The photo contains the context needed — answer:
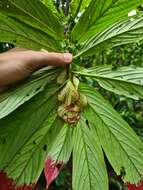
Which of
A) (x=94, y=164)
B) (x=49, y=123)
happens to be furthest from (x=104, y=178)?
(x=49, y=123)

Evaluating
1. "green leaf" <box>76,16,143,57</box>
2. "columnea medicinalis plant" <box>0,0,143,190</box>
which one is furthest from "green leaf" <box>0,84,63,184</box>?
"green leaf" <box>76,16,143,57</box>

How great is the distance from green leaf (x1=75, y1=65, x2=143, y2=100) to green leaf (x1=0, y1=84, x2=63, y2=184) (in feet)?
0.31

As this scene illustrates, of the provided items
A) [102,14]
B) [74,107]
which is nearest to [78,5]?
[102,14]

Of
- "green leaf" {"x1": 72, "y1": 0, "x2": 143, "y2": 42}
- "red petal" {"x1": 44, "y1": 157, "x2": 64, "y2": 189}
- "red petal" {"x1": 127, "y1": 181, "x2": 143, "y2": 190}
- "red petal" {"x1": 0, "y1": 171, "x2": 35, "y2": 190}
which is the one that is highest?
"green leaf" {"x1": 72, "y1": 0, "x2": 143, "y2": 42}

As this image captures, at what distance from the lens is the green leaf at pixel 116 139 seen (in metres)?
0.87

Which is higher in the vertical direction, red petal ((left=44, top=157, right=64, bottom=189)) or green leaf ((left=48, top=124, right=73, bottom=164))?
green leaf ((left=48, top=124, right=73, bottom=164))

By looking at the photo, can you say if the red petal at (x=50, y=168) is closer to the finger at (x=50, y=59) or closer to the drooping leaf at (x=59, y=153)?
the drooping leaf at (x=59, y=153)

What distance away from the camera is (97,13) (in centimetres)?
86

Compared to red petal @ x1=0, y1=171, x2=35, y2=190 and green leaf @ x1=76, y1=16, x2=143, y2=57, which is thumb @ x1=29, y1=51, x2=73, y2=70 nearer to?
green leaf @ x1=76, y1=16, x2=143, y2=57

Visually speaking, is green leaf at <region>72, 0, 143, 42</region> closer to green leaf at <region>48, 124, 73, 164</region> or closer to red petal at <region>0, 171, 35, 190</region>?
green leaf at <region>48, 124, 73, 164</region>

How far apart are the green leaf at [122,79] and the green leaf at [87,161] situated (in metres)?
0.09

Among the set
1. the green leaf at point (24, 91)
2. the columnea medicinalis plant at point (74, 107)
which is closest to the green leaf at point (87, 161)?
the columnea medicinalis plant at point (74, 107)

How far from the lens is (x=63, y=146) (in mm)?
896

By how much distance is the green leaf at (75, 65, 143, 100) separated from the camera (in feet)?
2.80
